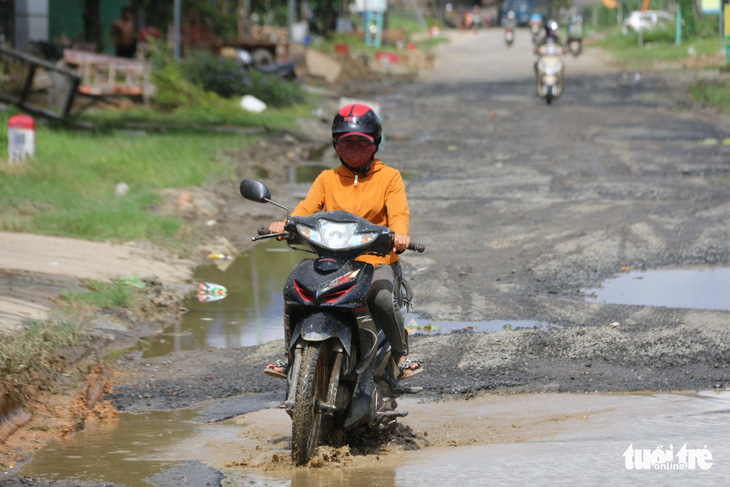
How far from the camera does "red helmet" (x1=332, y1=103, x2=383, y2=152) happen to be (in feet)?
17.2

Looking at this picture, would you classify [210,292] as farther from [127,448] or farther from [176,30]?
[176,30]

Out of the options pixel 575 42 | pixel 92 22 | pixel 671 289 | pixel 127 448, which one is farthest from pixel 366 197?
pixel 575 42

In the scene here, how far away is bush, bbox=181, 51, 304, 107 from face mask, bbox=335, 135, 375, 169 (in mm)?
17682

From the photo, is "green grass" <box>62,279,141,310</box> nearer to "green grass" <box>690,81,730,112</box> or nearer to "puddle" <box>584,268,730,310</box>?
"puddle" <box>584,268,730,310</box>

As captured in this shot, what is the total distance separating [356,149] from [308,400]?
4.75ft

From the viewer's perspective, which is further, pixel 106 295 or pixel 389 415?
pixel 106 295

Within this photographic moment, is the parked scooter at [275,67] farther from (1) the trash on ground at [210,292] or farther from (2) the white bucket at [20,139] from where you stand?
(1) the trash on ground at [210,292]

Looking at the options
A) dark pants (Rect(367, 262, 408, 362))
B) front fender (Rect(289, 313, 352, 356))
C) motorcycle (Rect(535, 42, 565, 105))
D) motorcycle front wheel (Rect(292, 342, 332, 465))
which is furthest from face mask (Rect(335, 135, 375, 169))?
motorcycle (Rect(535, 42, 565, 105))

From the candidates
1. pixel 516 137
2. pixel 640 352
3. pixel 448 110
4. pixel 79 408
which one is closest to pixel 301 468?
pixel 79 408

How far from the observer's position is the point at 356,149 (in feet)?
17.6

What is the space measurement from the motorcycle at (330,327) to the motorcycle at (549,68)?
21.8 metres

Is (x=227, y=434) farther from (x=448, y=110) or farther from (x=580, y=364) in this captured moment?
(x=448, y=110)

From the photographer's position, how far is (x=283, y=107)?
23562mm

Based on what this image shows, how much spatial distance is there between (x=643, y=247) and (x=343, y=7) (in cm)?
4791
